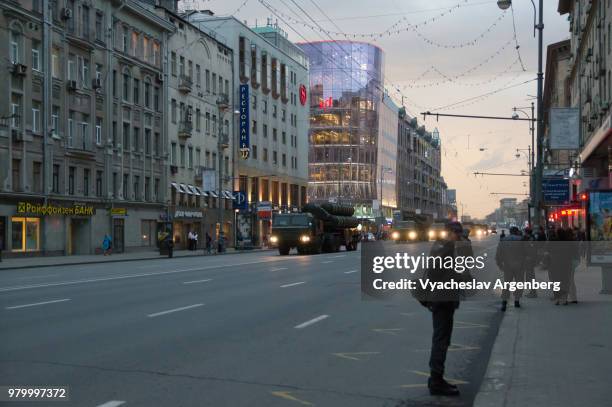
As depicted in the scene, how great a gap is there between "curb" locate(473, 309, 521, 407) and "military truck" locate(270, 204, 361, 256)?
3442 cm

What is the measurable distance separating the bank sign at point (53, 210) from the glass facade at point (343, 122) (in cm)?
7214

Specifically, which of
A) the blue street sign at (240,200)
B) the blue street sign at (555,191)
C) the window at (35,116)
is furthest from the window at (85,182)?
the blue street sign at (555,191)

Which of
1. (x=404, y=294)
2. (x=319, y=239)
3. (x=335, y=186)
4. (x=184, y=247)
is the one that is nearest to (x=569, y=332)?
(x=404, y=294)

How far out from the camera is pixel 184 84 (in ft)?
203

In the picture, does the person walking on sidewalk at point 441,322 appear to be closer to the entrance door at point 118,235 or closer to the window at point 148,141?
the entrance door at point 118,235

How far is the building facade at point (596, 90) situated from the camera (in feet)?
108

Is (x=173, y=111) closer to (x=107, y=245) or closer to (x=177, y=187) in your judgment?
(x=177, y=187)

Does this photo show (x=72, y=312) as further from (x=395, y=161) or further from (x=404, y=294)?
(x=395, y=161)

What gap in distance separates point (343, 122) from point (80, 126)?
7368cm

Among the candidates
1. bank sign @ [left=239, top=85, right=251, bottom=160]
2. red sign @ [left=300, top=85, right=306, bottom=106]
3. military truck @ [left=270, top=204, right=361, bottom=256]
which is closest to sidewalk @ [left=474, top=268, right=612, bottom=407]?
military truck @ [left=270, top=204, right=361, bottom=256]

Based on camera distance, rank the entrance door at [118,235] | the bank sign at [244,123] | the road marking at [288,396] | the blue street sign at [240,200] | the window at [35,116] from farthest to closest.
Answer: the bank sign at [244,123] → the blue street sign at [240,200] → the entrance door at [118,235] → the window at [35,116] → the road marking at [288,396]

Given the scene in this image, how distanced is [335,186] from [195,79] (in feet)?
185

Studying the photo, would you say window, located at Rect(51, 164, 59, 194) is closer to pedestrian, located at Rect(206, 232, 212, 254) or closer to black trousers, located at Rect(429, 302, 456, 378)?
pedestrian, located at Rect(206, 232, 212, 254)

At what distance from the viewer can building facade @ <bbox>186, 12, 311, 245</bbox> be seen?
72.3 metres
